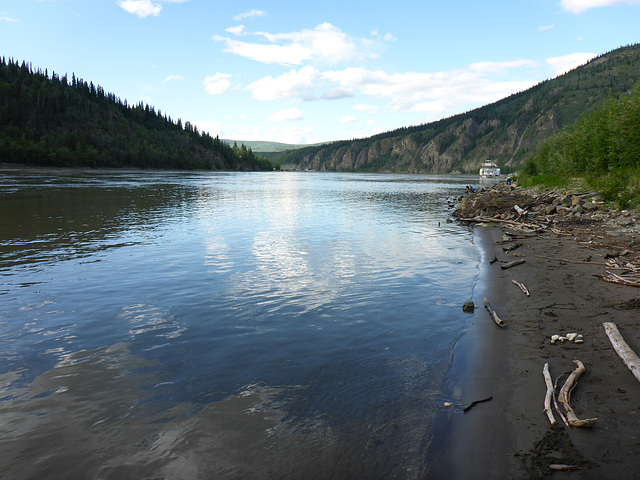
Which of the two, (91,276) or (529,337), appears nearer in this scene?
(529,337)

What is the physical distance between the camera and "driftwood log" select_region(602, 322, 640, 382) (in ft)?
23.0

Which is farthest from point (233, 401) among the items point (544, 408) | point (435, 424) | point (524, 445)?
point (544, 408)

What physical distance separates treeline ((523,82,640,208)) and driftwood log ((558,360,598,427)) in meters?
22.1

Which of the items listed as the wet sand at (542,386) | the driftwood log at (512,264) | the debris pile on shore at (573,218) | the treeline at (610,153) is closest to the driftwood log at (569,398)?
the wet sand at (542,386)

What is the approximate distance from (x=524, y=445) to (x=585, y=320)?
580 centimetres

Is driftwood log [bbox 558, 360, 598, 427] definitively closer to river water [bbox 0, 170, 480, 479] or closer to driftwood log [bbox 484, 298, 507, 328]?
river water [bbox 0, 170, 480, 479]

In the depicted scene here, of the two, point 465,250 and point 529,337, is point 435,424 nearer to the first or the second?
point 529,337

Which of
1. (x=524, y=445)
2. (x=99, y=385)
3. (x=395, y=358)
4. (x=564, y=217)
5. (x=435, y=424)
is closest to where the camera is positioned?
(x=524, y=445)

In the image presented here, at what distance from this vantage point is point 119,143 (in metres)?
189

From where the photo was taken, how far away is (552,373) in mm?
7426

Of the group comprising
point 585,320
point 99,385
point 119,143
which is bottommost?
point 99,385

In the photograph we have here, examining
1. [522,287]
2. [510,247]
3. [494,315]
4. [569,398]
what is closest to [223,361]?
[569,398]

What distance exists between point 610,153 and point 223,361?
4224cm

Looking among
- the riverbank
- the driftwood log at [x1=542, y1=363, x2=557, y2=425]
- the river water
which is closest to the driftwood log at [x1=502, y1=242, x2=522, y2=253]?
the river water
